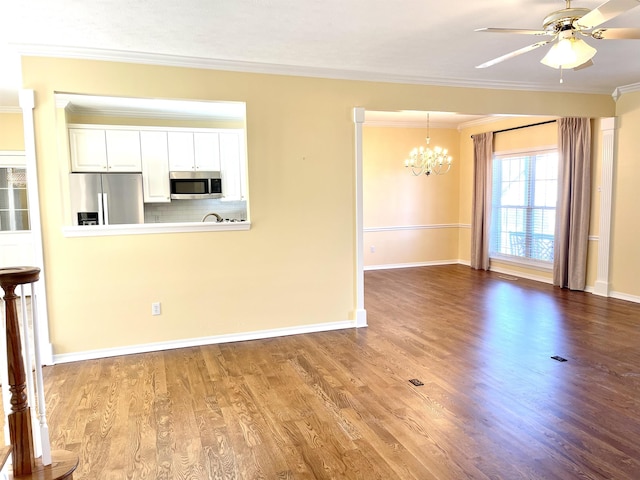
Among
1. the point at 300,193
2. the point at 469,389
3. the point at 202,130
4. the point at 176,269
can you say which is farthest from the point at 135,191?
the point at 469,389

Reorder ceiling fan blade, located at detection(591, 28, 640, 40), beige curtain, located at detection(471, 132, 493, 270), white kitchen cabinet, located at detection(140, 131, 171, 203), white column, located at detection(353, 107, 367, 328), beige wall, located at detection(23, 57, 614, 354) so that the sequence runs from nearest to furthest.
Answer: ceiling fan blade, located at detection(591, 28, 640, 40) → beige wall, located at detection(23, 57, 614, 354) → white column, located at detection(353, 107, 367, 328) → white kitchen cabinet, located at detection(140, 131, 171, 203) → beige curtain, located at detection(471, 132, 493, 270)

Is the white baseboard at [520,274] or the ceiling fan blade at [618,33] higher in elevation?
the ceiling fan blade at [618,33]

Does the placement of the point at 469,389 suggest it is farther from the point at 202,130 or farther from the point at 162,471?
the point at 202,130

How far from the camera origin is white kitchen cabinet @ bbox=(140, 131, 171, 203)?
5.88m

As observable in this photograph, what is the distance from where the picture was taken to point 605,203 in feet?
19.0

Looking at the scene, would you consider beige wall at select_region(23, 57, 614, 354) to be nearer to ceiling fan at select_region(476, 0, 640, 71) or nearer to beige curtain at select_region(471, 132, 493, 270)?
ceiling fan at select_region(476, 0, 640, 71)

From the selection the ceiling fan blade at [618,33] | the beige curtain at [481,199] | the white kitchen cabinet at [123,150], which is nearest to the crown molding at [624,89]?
the beige curtain at [481,199]

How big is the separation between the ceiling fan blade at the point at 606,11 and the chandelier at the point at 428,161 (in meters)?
5.35

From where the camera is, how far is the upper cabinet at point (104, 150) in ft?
18.4

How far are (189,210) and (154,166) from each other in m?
0.90

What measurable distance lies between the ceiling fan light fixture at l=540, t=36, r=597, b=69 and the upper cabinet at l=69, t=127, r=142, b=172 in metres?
5.03

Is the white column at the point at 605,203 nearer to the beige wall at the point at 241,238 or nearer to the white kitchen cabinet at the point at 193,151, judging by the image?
the beige wall at the point at 241,238

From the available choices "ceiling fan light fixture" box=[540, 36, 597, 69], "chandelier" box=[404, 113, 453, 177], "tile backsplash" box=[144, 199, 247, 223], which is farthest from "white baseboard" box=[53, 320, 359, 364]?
"chandelier" box=[404, 113, 453, 177]

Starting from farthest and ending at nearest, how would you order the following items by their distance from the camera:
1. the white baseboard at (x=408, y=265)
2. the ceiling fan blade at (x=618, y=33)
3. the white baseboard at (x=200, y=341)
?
the white baseboard at (x=408, y=265) → the white baseboard at (x=200, y=341) → the ceiling fan blade at (x=618, y=33)
